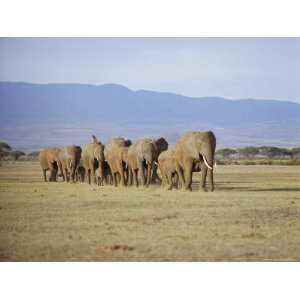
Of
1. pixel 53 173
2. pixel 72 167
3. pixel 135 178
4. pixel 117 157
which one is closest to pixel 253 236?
pixel 135 178

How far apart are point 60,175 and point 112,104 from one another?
9.93 metres

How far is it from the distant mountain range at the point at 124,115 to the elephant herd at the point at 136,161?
523 mm

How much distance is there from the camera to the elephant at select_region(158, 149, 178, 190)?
19.1 meters

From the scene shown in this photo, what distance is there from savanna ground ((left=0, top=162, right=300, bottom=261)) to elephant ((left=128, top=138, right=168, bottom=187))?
9.48 feet

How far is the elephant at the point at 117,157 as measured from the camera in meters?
21.2

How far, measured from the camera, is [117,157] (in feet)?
72.1

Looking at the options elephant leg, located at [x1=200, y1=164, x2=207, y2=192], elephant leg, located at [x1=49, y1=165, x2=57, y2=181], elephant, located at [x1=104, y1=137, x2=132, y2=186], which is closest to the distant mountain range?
elephant leg, located at [x1=200, y1=164, x2=207, y2=192]

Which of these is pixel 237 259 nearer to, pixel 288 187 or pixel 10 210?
pixel 10 210

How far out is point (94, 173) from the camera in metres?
23.8

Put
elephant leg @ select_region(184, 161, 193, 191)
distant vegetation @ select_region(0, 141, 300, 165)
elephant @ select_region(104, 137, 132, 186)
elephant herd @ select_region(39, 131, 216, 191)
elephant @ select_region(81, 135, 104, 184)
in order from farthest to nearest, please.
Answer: elephant @ select_region(81, 135, 104, 184) → elephant @ select_region(104, 137, 132, 186) → elephant leg @ select_region(184, 161, 193, 191) → elephant herd @ select_region(39, 131, 216, 191) → distant vegetation @ select_region(0, 141, 300, 165)

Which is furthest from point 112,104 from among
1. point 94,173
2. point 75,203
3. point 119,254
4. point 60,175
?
point 60,175

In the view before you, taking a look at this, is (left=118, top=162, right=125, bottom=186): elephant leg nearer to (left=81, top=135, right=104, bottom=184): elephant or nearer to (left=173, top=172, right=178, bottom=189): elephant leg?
(left=81, top=135, right=104, bottom=184): elephant

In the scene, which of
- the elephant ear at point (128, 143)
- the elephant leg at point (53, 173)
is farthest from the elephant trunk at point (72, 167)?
the elephant ear at point (128, 143)
